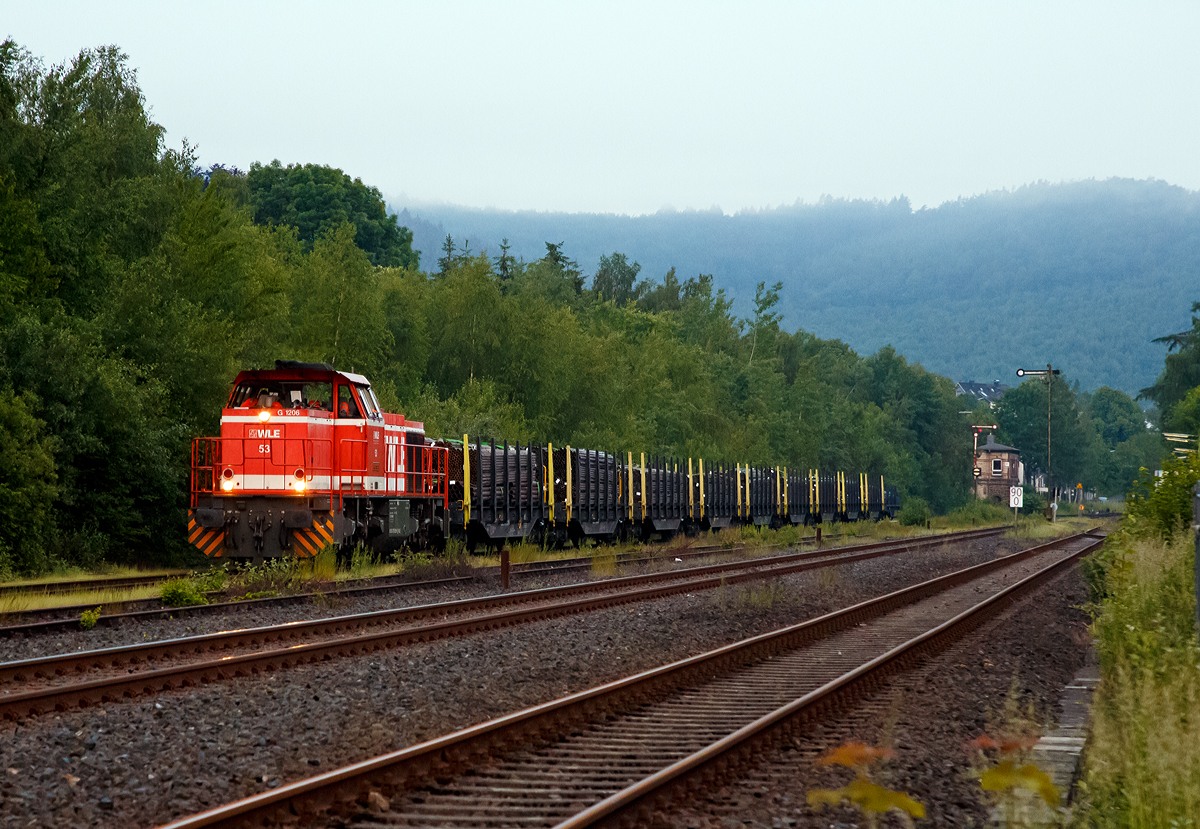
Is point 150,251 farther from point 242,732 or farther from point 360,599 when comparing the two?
point 242,732

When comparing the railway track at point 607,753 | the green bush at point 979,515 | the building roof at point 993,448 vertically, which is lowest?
the green bush at point 979,515

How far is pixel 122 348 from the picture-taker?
81.7ft

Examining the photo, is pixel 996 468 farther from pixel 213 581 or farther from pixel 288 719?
pixel 288 719

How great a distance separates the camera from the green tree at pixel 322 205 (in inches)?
3233

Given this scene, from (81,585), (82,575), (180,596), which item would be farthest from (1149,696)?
(82,575)

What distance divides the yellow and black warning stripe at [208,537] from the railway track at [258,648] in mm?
4950

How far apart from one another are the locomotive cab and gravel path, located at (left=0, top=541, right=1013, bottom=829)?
17.4 feet

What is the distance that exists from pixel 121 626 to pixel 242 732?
5896 millimetres

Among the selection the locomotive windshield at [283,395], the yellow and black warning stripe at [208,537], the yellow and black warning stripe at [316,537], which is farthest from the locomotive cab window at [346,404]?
the yellow and black warning stripe at [208,537]

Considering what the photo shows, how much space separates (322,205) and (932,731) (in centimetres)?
7908

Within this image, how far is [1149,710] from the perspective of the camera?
6.91 metres

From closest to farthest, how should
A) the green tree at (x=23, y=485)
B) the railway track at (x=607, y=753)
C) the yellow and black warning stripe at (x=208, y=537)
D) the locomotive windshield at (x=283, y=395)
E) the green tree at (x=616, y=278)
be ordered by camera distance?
the railway track at (x=607, y=753), the yellow and black warning stripe at (x=208, y=537), the locomotive windshield at (x=283, y=395), the green tree at (x=23, y=485), the green tree at (x=616, y=278)

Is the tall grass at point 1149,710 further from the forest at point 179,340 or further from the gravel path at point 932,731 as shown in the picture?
the forest at point 179,340

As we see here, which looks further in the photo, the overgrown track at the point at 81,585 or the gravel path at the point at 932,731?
the overgrown track at the point at 81,585
